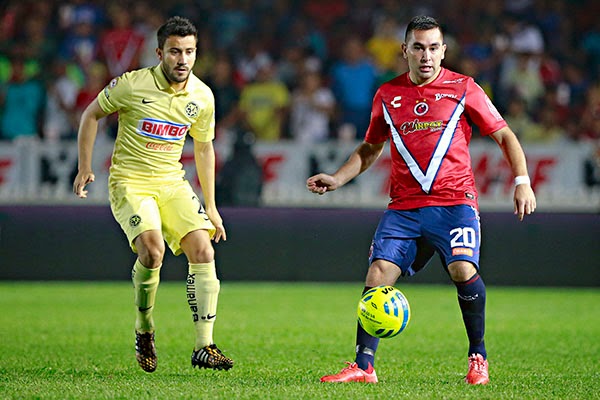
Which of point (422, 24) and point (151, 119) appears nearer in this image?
point (422, 24)

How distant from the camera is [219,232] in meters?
7.74

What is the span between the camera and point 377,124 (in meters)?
7.25

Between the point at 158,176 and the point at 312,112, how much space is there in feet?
26.9

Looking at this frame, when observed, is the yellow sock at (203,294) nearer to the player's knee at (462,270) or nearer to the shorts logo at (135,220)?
the shorts logo at (135,220)

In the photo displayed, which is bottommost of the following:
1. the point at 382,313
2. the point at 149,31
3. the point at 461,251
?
the point at 382,313

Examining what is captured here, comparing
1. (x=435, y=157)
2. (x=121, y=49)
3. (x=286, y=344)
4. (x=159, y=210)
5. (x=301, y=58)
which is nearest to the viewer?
(x=435, y=157)

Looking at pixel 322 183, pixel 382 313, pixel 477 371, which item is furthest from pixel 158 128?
pixel 477 371

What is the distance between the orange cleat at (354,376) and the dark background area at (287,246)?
7.99m

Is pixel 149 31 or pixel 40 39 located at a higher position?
pixel 149 31

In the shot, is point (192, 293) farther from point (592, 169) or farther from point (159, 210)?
point (592, 169)

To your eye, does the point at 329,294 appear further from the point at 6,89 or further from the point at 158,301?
the point at 6,89

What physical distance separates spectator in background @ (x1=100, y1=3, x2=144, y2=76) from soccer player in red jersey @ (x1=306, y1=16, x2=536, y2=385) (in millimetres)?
9408

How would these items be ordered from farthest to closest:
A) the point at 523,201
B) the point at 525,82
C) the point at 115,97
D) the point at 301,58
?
1. the point at 301,58
2. the point at 525,82
3. the point at 115,97
4. the point at 523,201

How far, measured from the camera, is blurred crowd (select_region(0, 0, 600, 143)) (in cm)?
1548
